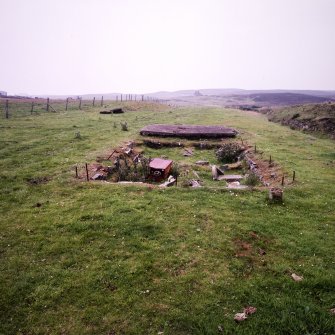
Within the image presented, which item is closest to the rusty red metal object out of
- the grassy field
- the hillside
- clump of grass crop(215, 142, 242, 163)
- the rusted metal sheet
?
the grassy field

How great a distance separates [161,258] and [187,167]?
9.24 meters

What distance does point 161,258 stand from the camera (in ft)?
27.2

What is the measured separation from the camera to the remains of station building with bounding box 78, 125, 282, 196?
14641 mm

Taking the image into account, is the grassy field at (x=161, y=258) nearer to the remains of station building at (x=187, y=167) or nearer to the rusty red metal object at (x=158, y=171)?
the remains of station building at (x=187, y=167)

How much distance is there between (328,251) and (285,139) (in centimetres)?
1829

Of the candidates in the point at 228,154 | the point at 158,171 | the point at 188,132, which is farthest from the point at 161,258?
the point at 188,132

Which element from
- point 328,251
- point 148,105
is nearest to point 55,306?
point 328,251

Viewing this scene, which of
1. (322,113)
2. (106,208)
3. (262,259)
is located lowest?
(262,259)

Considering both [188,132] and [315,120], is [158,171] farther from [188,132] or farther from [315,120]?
[315,120]

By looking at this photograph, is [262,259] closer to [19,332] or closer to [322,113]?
[19,332]

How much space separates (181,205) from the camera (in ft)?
36.8

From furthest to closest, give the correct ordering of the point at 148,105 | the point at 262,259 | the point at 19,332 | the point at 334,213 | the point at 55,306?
the point at 148,105, the point at 334,213, the point at 262,259, the point at 55,306, the point at 19,332

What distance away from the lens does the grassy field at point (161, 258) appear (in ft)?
21.3

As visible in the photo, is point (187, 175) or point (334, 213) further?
point (187, 175)
